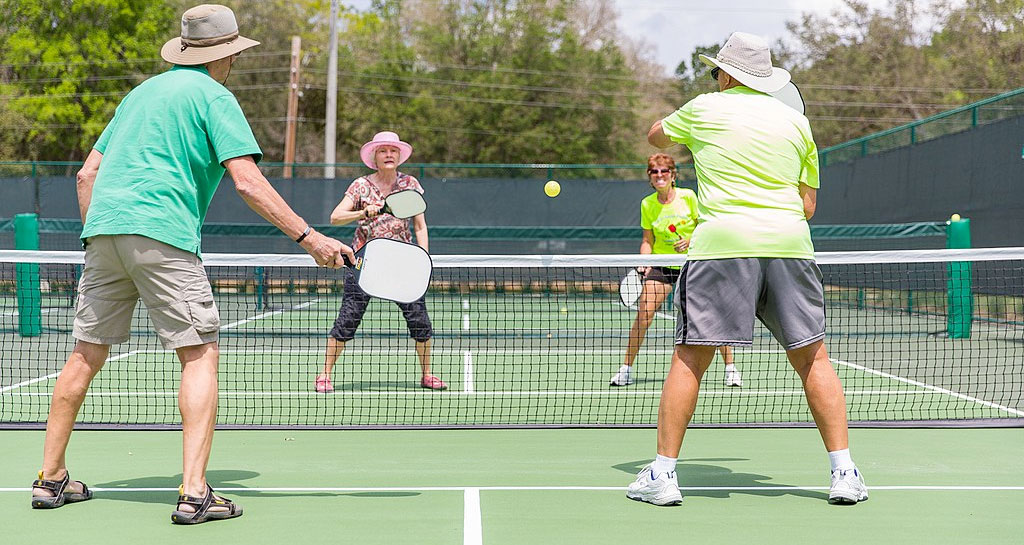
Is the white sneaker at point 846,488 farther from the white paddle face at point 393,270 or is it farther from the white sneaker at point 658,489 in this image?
the white paddle face at point 393,270

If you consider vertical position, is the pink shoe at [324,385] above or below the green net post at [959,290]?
below

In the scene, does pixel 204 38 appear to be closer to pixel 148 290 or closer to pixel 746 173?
pixel 148 290

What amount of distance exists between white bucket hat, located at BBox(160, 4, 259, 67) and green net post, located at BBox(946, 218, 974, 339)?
7.72 m

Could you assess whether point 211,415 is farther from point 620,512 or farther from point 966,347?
point 966,347

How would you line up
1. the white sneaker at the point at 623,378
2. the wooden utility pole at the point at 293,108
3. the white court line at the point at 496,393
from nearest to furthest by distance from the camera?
the white court line at the point at 496,393 < the white sneaker at the point at 623,378 < the wooden utility pole at the point at 293,108

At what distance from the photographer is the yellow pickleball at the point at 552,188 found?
702 inches

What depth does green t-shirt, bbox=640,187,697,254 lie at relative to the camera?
7.14 m

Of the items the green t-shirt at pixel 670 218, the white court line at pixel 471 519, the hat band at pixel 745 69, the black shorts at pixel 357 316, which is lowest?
the white court line at pixel 471 519

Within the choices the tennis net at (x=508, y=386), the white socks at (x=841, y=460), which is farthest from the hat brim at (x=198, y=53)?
the white socks at (x=841, y=460)

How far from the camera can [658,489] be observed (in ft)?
12.8

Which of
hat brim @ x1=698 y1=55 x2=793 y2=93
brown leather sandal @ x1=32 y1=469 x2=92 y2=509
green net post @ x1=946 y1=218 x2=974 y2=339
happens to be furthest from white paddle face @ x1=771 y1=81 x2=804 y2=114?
green net post @ x1=946 y1=218 x2=974 y2=339

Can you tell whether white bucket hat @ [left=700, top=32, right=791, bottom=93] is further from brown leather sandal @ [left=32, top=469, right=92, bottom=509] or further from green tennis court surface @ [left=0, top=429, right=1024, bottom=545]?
brown leather sandal @ [left=32, top=469, right=92, bottom=509]

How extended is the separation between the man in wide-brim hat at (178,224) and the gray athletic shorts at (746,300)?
126 centimetres

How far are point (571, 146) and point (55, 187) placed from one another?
2101 centimetres
